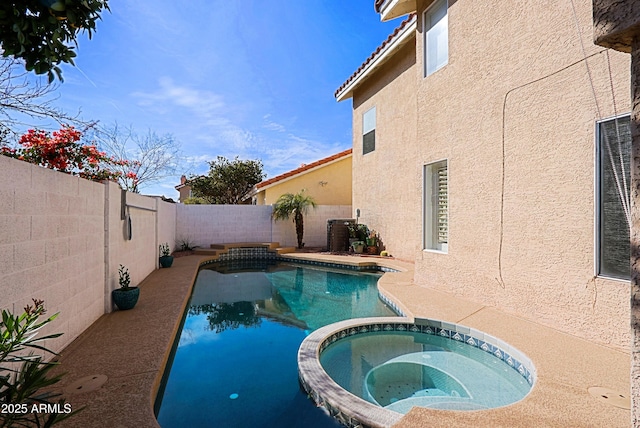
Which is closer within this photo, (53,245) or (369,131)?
(53,245)

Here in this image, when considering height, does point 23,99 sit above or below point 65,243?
above

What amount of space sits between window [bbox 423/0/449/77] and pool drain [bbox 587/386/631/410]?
7.47m

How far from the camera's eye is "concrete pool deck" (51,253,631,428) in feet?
10.6

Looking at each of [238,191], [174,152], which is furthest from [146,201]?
[238,191]

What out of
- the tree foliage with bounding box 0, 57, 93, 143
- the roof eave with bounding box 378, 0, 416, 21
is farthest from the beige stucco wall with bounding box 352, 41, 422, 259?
the tree foliage with bounding box 0, 57, 93, 143

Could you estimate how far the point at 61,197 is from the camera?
507 cm

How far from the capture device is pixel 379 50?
13.5 meters

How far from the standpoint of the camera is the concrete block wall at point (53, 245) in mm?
3840

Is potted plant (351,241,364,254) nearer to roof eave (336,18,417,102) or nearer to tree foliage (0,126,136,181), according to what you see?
roof eave (336,18,417,102)

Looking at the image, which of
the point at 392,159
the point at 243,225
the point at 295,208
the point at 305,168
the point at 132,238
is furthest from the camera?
the point at 305,168

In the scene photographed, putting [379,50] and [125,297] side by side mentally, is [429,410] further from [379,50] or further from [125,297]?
[379,50]

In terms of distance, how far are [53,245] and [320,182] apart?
18.1m

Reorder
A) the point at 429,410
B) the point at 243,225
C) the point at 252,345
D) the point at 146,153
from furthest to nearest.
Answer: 1. the point at 243,225
2. the point at 146,153
3. the point at 252,345
4. the point at 429,410

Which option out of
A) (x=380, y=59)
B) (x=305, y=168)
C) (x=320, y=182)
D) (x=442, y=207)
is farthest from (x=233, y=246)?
(x=442, y=207)
